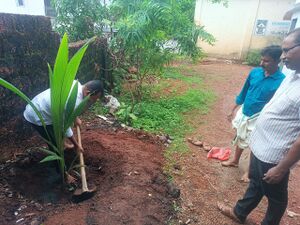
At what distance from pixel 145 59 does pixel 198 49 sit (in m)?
1.17

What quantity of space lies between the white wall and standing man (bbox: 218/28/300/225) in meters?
14.5

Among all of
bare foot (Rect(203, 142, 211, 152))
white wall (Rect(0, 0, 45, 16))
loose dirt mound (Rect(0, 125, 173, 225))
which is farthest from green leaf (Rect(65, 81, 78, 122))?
white wall (Rect(0, 0, 45, 16))

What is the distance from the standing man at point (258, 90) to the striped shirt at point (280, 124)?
830 mm

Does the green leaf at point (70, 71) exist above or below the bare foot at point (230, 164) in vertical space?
above

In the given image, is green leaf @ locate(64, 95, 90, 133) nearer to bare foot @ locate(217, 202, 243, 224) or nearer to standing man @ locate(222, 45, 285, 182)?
bare foot @ locate(217, 202, 243, 224)

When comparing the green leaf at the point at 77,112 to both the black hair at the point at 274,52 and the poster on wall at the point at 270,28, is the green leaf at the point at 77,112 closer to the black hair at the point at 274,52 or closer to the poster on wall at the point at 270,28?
the black hair at the point at 274,52

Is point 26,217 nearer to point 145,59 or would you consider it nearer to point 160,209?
point 160,209

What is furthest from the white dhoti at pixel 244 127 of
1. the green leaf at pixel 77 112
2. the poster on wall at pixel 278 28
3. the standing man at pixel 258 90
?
the poster on wall at pixel 278 28

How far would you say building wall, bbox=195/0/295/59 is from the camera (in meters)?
12.4

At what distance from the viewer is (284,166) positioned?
69.7 inches

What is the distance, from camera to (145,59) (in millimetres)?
4980

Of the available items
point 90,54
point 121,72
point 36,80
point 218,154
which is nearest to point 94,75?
point 90,54

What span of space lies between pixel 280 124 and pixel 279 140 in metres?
0.12

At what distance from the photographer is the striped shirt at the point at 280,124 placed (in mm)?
1775
